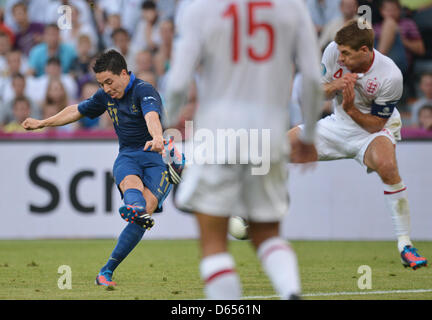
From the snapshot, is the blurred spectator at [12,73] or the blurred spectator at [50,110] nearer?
the blurred spectator at [50,110]

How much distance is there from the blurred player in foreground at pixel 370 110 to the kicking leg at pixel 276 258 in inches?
135

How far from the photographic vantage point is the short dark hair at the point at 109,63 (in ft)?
23.1

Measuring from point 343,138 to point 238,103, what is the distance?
403 cm

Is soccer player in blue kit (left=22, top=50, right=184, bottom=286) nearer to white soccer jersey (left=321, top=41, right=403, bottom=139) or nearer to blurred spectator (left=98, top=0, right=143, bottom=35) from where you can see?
white soccer jersey (left=321, top=41, right=403, bottom=139)

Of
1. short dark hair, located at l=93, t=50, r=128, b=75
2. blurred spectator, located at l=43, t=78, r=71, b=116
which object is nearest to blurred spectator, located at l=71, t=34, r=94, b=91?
blurred spectator, located at l=43, t=78, r=71, b=116

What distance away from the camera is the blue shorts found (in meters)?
7.28

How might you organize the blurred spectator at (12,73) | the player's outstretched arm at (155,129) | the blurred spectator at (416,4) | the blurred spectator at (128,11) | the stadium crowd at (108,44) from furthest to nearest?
the blurred spectator at (128,11) < the blurred spectator at (12,73) < the blurred spectator at (416,4) < the stadium crowd at (108,44) < the player's outstretched arm at (155,129)

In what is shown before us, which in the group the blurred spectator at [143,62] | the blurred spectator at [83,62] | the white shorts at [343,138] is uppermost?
the blurred spectator at [83,62]

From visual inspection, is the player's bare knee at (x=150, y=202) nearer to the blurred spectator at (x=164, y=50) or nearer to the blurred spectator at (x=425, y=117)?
the blurred spectator at (x=425, y=117)

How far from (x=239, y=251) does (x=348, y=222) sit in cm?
195

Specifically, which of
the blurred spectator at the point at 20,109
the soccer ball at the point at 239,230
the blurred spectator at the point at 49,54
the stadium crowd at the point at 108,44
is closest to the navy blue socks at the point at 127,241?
the soccer ball at the point at 239,230

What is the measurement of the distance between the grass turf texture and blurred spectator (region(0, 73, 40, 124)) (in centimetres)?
220
